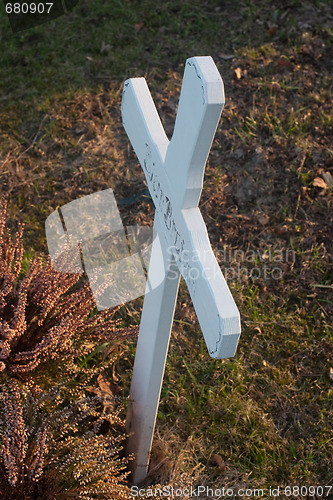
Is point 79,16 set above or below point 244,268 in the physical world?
above

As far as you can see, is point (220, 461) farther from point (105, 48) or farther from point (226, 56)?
point (105, 48)

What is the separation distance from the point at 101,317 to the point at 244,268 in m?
1.10

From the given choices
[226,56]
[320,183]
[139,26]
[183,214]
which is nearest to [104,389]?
[183,214]

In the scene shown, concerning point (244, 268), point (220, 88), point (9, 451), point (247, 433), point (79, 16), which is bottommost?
point (247, 433)

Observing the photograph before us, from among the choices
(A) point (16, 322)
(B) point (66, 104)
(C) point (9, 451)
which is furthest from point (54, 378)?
(B) point (66, 104)

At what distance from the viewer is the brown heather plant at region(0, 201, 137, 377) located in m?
1.90

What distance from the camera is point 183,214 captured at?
1.25 metres

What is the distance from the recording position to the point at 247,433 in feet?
7.65

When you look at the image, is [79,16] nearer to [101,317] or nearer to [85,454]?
[101,317]

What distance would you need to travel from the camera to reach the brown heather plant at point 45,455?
1681mm

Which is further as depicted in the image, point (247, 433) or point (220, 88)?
point (247, 433)

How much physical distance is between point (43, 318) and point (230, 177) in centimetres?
168

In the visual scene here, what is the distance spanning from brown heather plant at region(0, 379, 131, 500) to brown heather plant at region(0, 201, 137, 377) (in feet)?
0.44

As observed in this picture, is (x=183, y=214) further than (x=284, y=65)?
No
